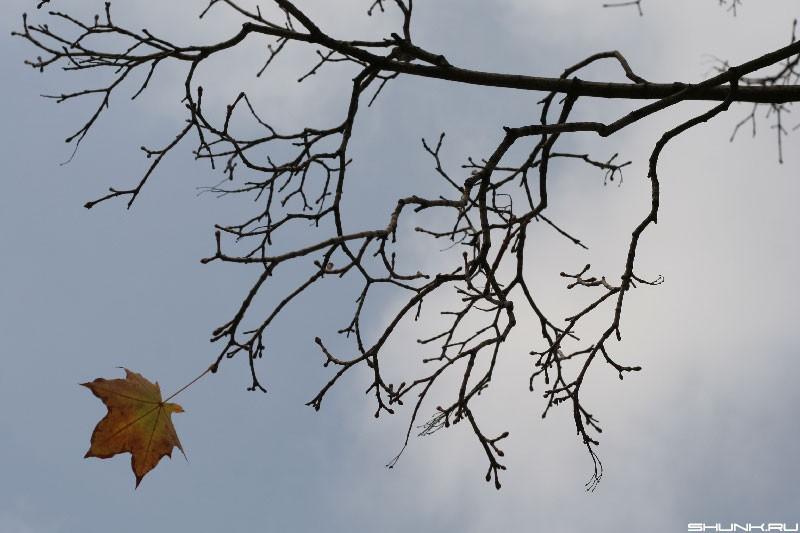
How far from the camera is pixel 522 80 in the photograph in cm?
368

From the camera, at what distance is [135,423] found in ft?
9.05

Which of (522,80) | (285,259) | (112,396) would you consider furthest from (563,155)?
(112,396)

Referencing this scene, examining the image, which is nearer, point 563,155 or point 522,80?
point 522,80

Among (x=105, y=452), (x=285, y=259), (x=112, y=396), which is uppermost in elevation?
(x=285, y=259)

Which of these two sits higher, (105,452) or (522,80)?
(522,80)

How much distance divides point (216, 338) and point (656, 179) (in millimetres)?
2304

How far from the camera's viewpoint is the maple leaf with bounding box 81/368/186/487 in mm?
2699

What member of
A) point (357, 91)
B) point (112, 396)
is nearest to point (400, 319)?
point (112, 396)

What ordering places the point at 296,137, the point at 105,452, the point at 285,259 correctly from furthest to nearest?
the point at 296,137
the point at 105,452
the point at 285,259

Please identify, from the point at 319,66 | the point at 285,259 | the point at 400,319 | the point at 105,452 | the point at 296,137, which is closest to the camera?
the point at 285,259

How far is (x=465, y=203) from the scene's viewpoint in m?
3.31

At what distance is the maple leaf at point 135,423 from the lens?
8.86 ft

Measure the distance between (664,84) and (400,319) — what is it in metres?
1.79

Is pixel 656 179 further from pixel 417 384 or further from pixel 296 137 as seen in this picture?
pixel 296 137
